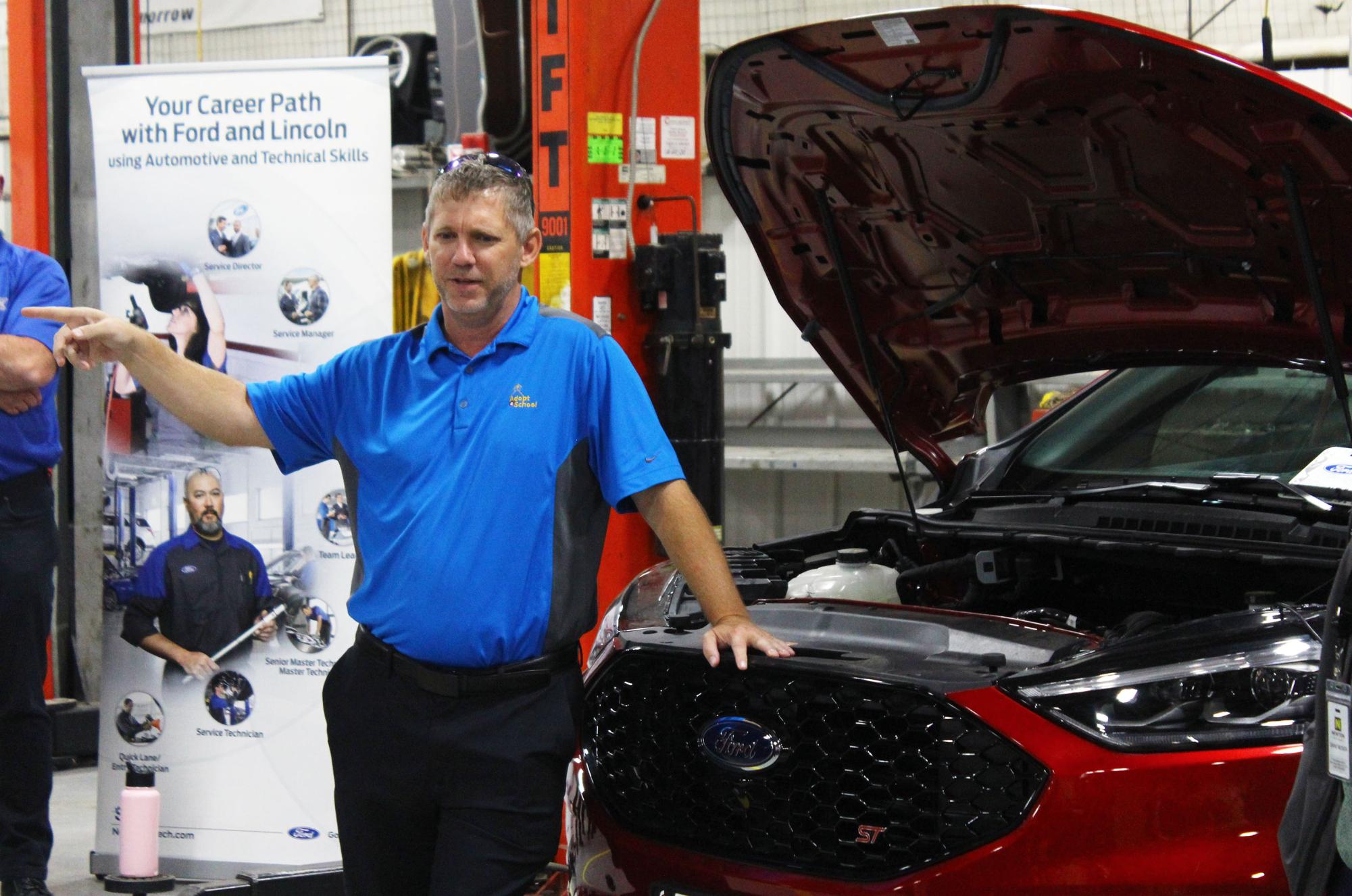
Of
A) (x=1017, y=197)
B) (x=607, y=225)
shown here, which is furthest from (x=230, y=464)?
(x=1017, y=197)

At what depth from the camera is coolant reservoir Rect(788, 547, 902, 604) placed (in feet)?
10.2

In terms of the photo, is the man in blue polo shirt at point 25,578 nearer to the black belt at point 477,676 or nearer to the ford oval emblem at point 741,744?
the black belt at point 477,676

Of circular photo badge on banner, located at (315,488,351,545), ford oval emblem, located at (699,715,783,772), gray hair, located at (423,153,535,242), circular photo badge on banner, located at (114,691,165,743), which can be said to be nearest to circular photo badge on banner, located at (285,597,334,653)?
circular photo badge on banner, located at (315,488,351,545)

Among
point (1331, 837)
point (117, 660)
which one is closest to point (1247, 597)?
point (1331, 837)

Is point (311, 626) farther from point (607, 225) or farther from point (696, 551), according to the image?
point (696, 551)

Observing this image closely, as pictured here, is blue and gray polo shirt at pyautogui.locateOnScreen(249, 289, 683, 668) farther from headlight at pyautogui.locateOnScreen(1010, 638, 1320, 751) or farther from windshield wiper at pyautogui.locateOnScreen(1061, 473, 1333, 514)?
windshield wiper at pyautogui.locateOnScreen(1061, 473, 1333, 514)

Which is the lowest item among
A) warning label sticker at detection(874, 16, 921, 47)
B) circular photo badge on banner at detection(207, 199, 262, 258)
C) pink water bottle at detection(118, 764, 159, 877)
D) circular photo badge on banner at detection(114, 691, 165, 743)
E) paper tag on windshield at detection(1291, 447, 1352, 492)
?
pink water bottle at detection(118, 764, 159, 877)

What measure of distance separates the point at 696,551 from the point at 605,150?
101 inches

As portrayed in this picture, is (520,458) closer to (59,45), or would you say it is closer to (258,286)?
(258,286)

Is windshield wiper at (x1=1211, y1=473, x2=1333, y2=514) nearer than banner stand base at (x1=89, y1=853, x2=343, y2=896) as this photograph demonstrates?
Yes

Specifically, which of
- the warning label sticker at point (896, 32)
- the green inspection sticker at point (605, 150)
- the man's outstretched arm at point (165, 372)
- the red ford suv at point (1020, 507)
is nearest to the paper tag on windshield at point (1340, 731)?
the red ford suv at point (1020, 507)

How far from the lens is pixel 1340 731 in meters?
1.62

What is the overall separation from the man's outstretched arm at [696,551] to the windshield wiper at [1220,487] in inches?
36.9

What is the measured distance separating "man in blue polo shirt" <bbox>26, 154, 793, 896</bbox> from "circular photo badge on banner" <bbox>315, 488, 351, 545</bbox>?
1646mm
